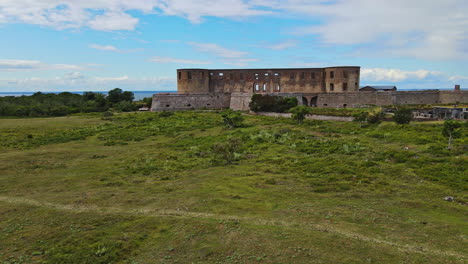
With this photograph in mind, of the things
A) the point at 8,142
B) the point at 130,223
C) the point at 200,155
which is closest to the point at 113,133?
the point at 8,142

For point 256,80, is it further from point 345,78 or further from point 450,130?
point 450,130

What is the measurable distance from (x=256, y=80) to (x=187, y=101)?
8.86m

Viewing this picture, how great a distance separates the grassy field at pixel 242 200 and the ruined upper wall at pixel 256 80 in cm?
2083

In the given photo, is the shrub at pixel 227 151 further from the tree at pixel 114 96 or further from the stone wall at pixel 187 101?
the tree at pixel 114 96

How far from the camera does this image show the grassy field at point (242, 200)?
7434mm

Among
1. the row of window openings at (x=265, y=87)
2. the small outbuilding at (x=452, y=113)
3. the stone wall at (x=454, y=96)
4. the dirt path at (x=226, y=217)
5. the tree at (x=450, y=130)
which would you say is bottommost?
the dirt path at (x=226, y=217)

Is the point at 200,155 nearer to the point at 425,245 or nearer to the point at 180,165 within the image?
the point at 180,165

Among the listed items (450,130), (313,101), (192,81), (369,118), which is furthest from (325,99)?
(450,130)

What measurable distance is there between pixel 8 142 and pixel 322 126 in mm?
20811

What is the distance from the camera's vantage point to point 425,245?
7473 mm

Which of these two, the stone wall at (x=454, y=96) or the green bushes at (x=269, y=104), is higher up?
the stone wall at (x=454, y=96)

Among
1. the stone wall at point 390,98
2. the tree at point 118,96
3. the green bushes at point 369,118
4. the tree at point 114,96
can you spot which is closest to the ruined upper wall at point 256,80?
the stone wall at point 390,98

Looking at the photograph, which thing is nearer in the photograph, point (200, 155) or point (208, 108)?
→ point (200, 155)

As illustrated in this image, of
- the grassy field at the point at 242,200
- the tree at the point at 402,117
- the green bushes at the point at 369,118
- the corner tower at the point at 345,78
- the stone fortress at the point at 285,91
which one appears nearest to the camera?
the grassy field at the point at 242,200
